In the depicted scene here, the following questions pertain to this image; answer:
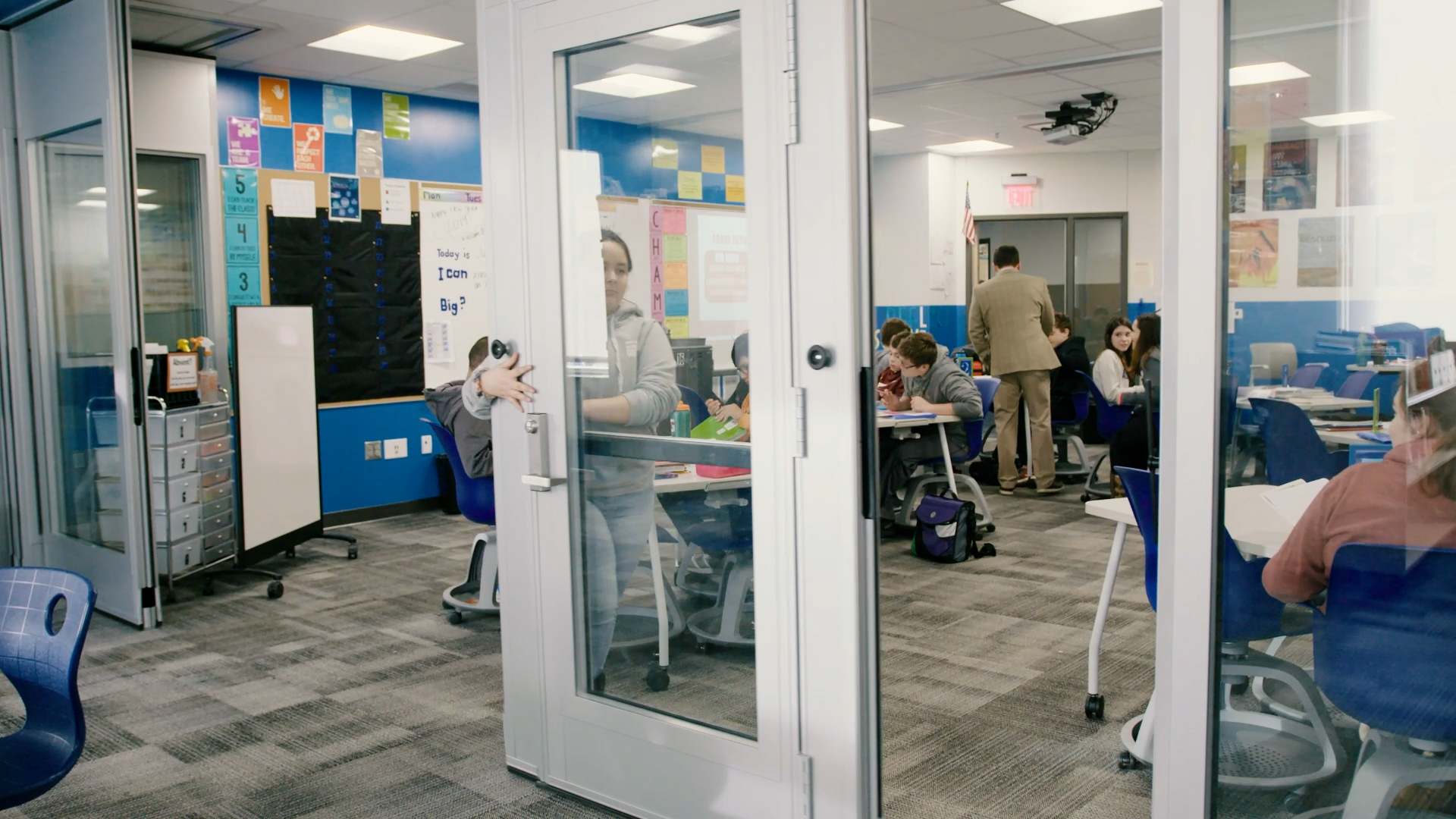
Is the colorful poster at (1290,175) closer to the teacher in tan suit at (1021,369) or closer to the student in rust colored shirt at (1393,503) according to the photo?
the student in rust colored shirt at (1393,503)

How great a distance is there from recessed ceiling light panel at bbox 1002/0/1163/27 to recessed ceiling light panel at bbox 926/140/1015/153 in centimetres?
433

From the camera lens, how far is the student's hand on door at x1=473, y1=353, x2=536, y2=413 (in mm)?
2932

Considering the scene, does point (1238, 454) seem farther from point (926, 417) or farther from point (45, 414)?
point (45, 414)

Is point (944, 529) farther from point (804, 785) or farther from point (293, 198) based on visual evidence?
point (293, 198)

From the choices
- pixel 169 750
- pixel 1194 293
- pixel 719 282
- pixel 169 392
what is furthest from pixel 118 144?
pixel 1194 293

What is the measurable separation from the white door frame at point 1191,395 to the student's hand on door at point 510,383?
1633 mm

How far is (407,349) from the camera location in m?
7.21

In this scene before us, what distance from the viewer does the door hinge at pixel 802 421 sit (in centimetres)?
241

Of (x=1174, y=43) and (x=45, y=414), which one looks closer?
(x=1174, y=43)

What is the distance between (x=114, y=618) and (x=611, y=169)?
350 centimetres

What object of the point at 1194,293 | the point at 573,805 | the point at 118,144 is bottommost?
the point at 573,805

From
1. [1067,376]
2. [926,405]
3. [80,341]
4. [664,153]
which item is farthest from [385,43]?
[1067,376]

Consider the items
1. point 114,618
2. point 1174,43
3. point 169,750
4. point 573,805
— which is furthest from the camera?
point 114,618

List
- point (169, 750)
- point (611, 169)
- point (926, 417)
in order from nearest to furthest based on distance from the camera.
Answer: point (611, 169) < point (169, 750) < point (926, 417)
